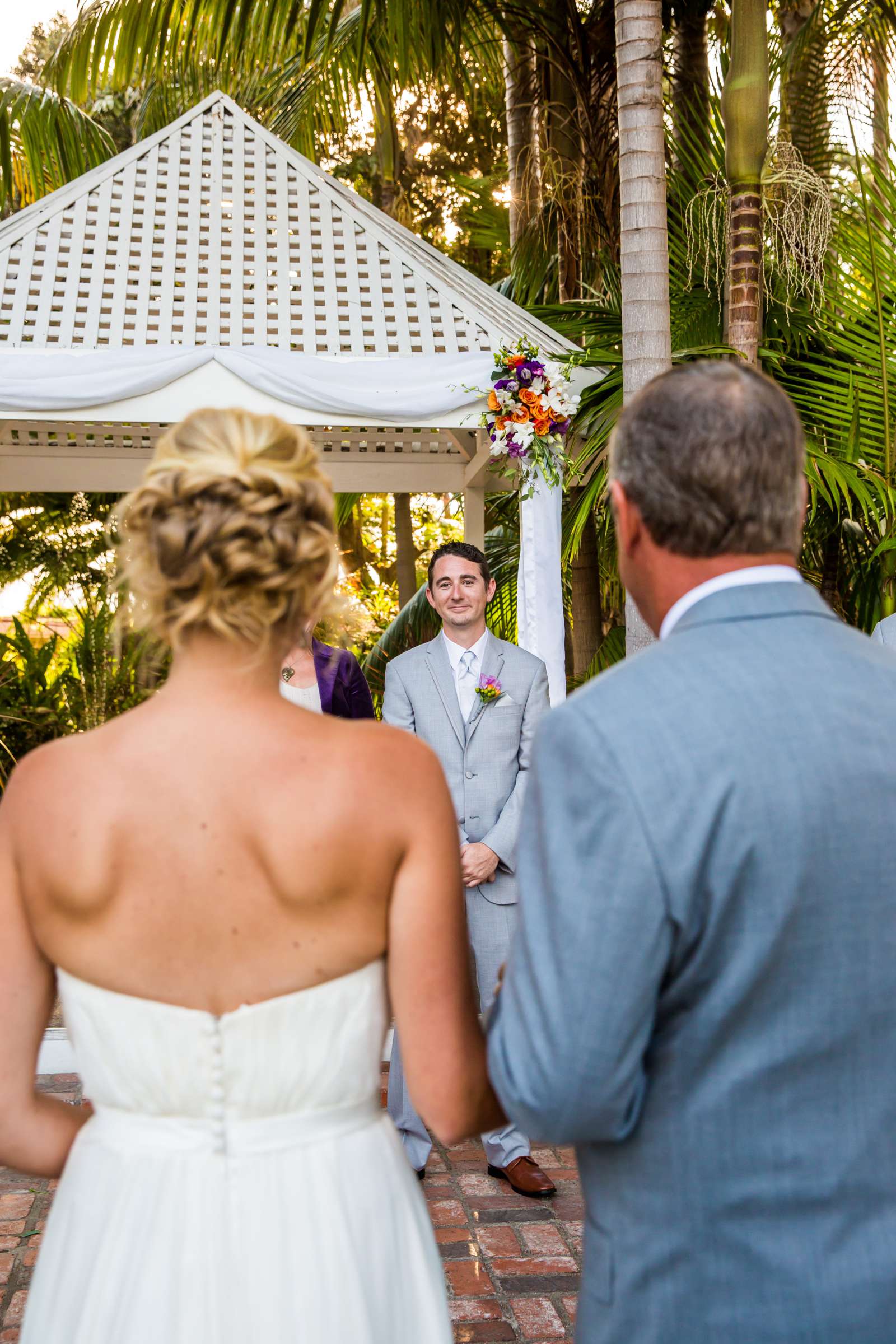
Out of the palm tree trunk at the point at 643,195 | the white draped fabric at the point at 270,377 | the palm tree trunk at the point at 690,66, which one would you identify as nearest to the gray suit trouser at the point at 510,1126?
the palm tree trunk at the point at 643,195

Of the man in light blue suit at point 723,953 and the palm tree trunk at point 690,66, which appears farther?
the palm tree trunk at point 690,66

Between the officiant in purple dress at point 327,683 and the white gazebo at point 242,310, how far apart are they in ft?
3.41

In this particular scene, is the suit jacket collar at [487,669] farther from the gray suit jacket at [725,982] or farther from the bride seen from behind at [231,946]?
the gray suit jacket at [725,982]

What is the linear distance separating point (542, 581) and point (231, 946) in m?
4.26

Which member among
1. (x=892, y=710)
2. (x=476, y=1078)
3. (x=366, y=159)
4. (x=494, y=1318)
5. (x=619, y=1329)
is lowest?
(x=494, y=1318)

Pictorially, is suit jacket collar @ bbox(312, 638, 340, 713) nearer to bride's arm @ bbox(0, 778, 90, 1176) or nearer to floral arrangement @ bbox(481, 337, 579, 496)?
floral arrangement @ bbox(481, 337, 579, 496)

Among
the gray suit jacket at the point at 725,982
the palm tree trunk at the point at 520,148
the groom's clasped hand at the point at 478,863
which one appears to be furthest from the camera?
the palm tree trunk at the point at 520,148

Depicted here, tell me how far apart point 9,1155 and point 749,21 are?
5.14 meters

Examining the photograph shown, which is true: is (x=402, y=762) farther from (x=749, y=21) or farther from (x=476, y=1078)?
(x=749, y=21)

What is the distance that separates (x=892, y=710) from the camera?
1438 mm

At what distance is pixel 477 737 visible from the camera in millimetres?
4367

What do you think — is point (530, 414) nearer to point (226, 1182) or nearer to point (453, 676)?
point (453, 676)

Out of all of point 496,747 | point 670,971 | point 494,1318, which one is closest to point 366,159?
point 496,747

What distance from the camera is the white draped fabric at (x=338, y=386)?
18.4ft
